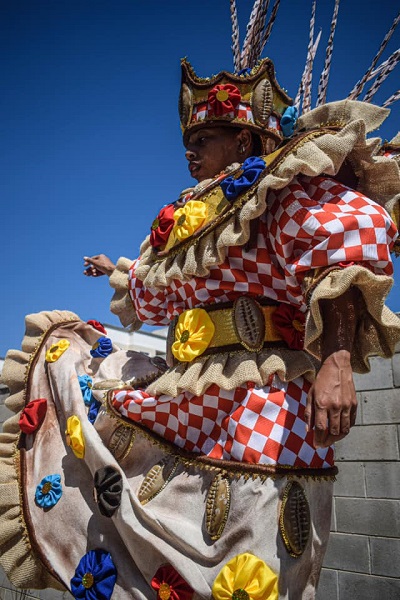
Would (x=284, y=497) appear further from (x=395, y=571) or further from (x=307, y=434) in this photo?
(x=395, y=571)

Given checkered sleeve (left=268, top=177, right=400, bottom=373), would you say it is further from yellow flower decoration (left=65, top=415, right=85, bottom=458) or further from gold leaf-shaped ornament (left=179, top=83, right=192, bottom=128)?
yellow flower decoration (left=65, top=415, right=85, bottom=458)

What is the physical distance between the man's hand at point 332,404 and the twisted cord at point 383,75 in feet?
4.60

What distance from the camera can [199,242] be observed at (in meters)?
1.89

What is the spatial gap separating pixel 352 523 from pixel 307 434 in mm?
2035

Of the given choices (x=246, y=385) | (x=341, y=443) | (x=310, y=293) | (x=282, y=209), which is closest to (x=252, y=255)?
(x=282, y=209)

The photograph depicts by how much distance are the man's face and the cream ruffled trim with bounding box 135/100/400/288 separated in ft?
1.17

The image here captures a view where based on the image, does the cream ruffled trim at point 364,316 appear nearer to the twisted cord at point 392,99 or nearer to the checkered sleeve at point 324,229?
the checkered sleeve at point 324,229

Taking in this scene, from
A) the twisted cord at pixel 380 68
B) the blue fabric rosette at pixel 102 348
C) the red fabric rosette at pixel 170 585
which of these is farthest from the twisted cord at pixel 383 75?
the red fabric rosette at pixel 170 585

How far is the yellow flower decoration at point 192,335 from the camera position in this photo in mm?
1833

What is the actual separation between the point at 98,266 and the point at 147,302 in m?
0.59

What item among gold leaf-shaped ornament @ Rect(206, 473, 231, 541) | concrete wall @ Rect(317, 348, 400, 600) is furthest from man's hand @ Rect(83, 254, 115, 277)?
concrete wall @ Rect(317, 348, 400, 600)

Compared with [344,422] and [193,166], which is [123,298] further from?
[344,422]

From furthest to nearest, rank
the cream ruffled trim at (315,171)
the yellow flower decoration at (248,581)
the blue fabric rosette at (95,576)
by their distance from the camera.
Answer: the blue fabric rosette at (95,576)
the cream ruffled trim at (315,171)
the yellow flower decoration at (248,581)

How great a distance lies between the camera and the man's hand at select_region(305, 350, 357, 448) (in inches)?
57.3
